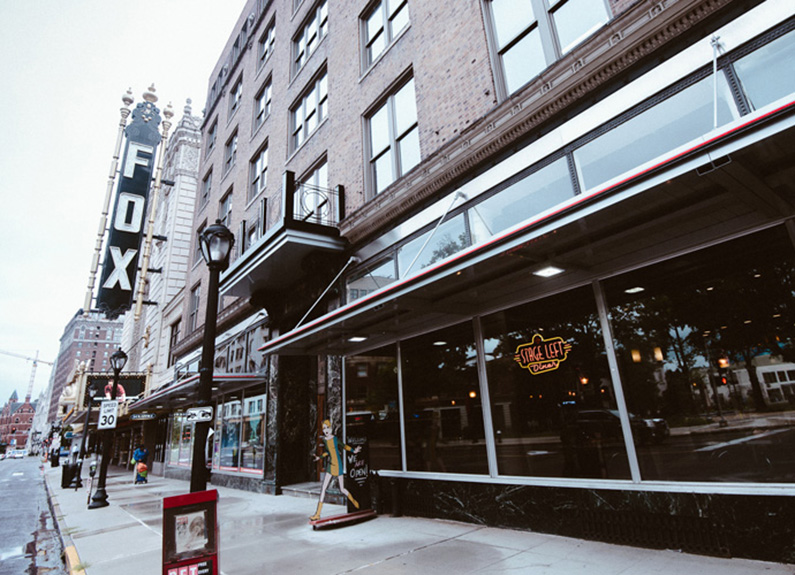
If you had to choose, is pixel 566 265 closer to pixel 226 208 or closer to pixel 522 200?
pixel 522 200

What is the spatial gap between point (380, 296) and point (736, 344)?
447 cm

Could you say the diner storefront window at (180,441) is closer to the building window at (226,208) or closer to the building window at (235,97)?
the building window at (226,208)

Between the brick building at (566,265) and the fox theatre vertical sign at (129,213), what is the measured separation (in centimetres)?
738

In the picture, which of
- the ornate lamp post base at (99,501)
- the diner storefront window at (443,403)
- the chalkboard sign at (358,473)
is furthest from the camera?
the ornate lamp post base at (99,501)

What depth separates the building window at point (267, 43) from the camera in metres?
19.7

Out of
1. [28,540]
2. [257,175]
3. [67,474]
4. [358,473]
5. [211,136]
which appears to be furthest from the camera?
[211,136]

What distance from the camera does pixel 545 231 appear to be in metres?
4.61

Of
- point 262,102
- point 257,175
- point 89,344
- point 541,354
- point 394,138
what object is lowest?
point 541,354

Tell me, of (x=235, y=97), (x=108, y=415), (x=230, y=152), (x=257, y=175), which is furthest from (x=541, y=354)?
(x=235, y=97)

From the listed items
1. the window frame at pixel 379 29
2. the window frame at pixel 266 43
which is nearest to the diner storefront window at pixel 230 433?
the window frame at pixel 379 29

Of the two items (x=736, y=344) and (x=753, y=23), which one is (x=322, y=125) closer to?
(x=753, y=23)

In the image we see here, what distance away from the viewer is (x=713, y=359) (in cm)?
511

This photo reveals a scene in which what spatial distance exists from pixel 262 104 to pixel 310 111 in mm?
5666

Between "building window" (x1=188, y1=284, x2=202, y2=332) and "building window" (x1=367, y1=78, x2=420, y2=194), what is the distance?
14449 mm
